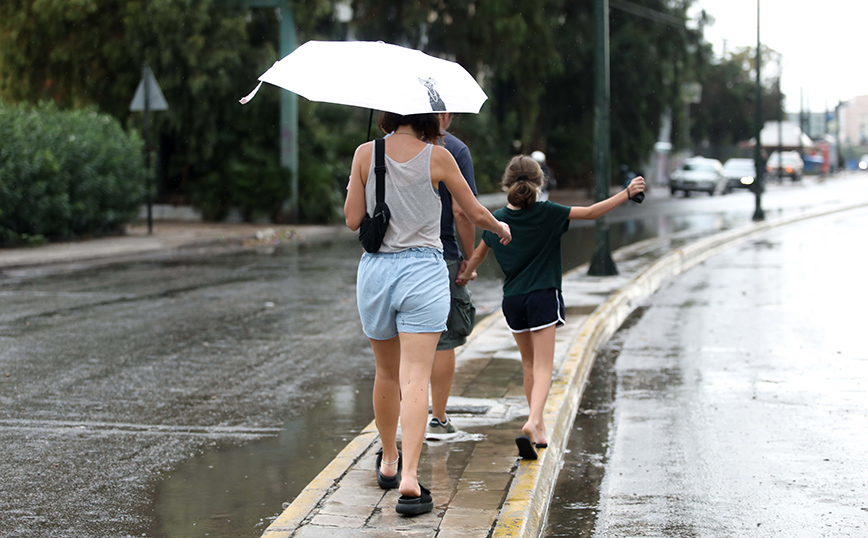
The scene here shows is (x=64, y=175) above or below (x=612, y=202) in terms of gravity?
above

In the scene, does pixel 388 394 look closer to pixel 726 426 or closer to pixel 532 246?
pixel 532 246

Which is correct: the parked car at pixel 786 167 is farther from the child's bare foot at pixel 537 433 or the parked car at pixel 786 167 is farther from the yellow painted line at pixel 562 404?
the child's bare foot at pixel 537 433

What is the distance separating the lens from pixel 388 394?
4742 mm

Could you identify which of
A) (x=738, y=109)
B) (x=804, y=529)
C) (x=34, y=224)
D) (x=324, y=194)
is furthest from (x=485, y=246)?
(x=738, y=109)

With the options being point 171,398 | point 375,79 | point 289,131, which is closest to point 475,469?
point 375,79

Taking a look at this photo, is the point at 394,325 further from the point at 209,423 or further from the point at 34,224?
the point at 34,224

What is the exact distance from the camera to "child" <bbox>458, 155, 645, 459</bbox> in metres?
5.50

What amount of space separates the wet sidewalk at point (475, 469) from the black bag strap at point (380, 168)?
1.29 meters

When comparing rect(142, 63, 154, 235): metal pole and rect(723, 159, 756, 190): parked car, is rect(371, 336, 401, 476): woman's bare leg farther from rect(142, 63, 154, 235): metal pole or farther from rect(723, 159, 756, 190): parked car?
rect(723, 159, 756, 190): parked car

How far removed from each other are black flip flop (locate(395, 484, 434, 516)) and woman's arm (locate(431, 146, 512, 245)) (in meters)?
1.16

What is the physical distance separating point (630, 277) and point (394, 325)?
9.83 metres

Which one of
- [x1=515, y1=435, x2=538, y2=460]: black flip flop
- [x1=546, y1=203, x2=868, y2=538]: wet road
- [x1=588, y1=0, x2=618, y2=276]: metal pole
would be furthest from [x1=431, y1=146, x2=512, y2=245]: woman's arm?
[x1=588, y1=0, x2=618, y2=276]: metal pole

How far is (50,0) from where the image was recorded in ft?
76.9

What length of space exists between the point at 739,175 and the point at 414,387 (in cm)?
5196
